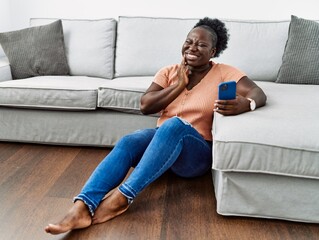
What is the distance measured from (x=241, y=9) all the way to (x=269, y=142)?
5.85 feet

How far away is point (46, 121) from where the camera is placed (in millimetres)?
2285

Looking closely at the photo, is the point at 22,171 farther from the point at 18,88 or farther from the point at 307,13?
the point at 307,13

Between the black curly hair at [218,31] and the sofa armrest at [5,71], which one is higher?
the black curly hair at [218,31]

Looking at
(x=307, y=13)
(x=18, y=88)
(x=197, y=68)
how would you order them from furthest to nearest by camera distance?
(x=307, y=13) → (x=18, y=88) → (x=197, y=68)

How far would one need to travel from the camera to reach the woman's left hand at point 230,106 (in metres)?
1.56

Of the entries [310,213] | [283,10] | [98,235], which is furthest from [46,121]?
[283,10]

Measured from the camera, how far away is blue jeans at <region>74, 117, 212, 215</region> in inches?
59.3

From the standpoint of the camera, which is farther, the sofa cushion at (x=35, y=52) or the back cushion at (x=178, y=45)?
the sofa cushion at (x=35, y=52)

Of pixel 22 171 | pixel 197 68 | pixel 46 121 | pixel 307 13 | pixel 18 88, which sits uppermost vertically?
pixel 307 13

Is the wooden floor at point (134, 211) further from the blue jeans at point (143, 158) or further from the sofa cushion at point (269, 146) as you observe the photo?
the sofa cushion at point (269, 146)

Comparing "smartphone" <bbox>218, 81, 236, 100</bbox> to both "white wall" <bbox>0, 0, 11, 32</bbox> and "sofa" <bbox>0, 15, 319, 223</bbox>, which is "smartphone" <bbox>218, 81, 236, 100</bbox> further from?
"white wall" <bbox>0, 0, 11, 32</bbox>

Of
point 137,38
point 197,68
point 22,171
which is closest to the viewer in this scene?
point 197,68

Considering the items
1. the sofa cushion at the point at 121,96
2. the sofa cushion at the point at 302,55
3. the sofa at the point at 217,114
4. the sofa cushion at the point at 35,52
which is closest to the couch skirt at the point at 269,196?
the sofa at the point at 217,114

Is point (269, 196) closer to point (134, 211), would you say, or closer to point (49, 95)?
point (134, 211)
